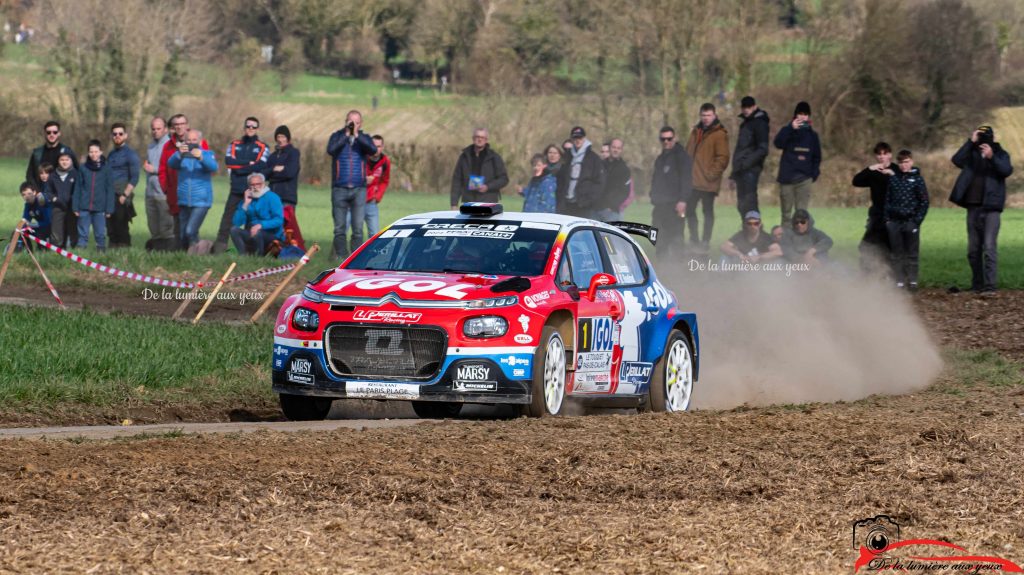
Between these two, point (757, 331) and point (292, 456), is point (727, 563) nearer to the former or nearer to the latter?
point (292, 456)

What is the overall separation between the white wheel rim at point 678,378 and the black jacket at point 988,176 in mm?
8951

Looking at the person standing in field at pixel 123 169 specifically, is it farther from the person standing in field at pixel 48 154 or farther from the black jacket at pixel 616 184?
the black jacket at pixel 616 184

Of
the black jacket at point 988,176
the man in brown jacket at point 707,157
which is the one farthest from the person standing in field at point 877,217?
the man in brown jacket at point 707,157

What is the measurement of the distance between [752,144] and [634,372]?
38.0 feet

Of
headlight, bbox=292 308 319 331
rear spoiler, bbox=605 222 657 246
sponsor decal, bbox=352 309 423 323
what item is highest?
rear spoiler, bbox=605 222 657 246

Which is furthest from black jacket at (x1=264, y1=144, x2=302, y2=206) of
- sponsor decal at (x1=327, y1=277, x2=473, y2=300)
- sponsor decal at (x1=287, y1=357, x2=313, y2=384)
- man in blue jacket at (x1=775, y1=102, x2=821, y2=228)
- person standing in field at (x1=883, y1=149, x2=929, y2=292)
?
sponsor decal at (x1=287, y1=357, x2=313, y2=384)

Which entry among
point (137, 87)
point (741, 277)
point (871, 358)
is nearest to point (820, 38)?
point (137, 87)

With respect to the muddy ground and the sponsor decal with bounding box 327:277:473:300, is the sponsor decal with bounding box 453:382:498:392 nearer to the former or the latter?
the muddy ground

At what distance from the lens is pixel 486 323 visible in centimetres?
1081

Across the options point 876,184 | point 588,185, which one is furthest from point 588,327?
point 588,185

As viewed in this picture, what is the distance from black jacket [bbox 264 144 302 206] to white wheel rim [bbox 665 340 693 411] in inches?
445

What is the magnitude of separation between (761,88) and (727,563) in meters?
54.5

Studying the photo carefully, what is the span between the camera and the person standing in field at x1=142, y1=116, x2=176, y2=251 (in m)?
24.7

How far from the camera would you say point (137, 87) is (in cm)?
7212
